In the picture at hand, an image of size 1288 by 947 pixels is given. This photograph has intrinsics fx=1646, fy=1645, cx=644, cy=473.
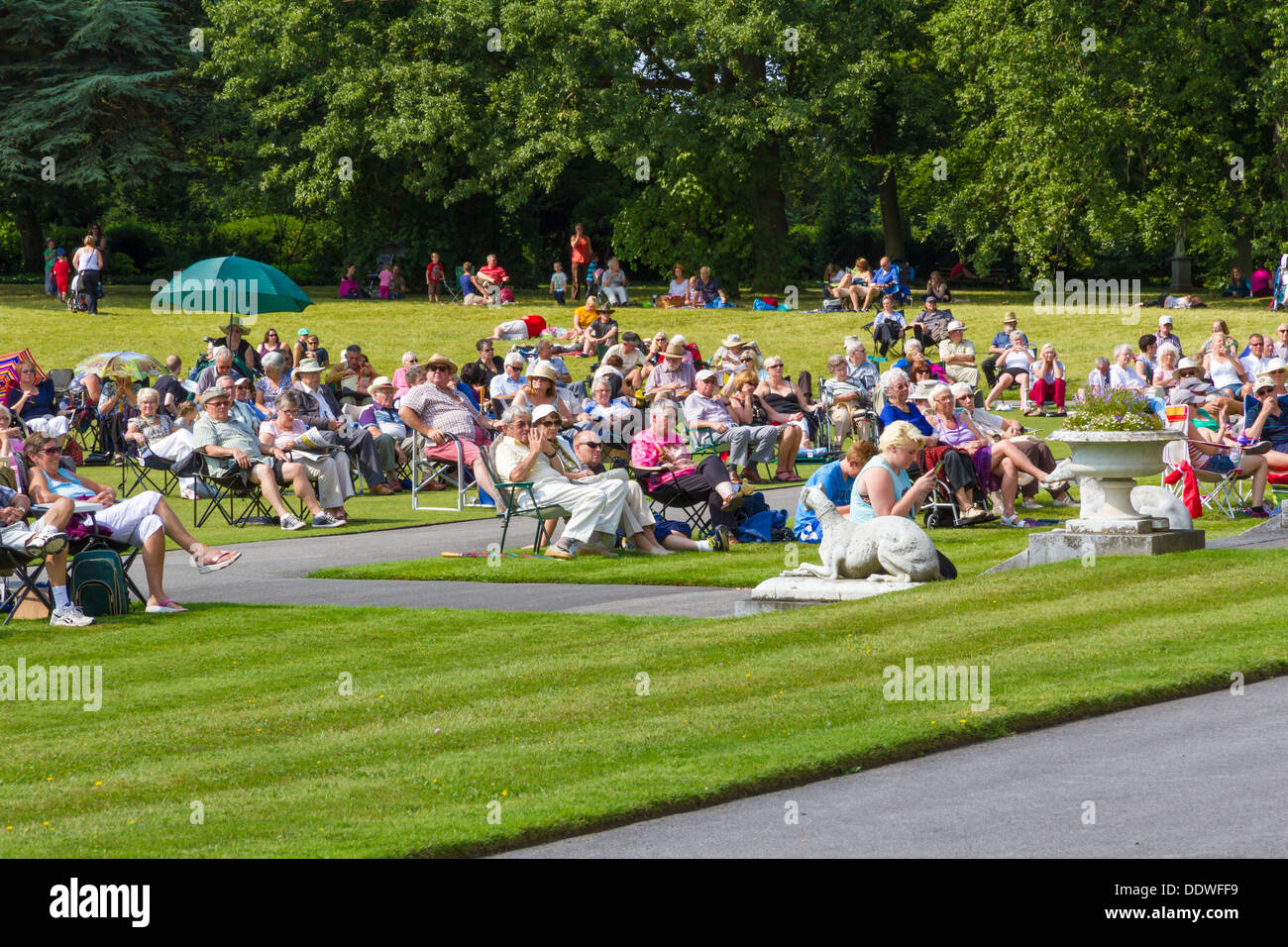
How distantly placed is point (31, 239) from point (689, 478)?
3913 cm

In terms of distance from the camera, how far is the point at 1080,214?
39.8m

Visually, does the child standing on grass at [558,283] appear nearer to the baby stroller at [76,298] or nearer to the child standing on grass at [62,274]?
the baby stroller at [76,298]

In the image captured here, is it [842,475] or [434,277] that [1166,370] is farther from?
[434,277]

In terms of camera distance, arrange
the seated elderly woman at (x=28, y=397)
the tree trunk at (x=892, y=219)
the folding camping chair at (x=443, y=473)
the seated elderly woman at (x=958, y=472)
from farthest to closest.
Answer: the tree trunk at (x=892, y=219)
the seated elderly woman at (x=28, y=397)
the folding camping chair at (x=443, y=473)
the seated elderly woman at (x=958, y=472)

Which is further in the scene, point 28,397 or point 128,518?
point 28,397

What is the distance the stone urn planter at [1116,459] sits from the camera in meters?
12.0

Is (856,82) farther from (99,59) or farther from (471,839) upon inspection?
(471,839)

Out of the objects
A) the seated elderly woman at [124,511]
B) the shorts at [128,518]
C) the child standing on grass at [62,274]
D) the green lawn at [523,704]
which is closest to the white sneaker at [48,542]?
the green lawn at [523,704]

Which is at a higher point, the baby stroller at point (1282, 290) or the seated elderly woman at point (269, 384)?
the baby stroller at point (1282, 290)

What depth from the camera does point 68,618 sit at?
1065 centimetres

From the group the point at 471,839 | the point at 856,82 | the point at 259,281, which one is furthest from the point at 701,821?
the point at 856,82

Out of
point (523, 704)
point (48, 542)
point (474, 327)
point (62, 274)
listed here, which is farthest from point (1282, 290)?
point (523, 704)

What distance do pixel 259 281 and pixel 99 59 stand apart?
25.2m

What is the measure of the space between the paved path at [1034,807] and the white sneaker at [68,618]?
5.73 m
